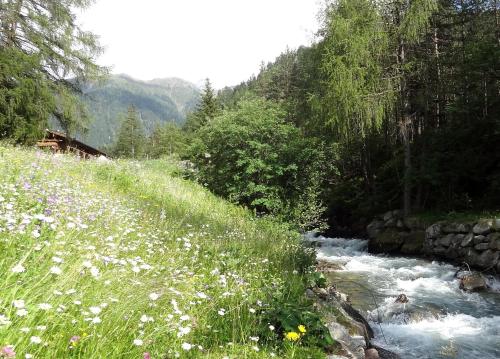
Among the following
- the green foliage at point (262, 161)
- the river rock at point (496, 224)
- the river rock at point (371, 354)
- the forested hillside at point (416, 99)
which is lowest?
the river rock at point (371, 354)

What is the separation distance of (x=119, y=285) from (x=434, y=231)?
14.9 meters

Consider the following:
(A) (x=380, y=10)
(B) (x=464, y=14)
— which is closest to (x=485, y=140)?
(A) (x=380, y=10)

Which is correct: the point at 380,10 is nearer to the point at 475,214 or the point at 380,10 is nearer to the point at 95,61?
the point at 475,214

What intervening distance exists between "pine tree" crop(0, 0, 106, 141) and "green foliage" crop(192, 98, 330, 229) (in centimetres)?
881

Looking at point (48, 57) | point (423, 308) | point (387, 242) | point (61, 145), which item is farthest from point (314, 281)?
point (61, 145)

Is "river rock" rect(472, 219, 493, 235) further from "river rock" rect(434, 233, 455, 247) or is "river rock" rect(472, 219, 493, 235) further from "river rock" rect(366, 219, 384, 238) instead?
"river rock" rect(366, 219, 384, 238)

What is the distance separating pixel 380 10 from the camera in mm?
17609

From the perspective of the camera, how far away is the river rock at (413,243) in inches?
622

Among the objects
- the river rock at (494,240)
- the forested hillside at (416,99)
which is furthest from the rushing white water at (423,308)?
the forested hillside at (416,99)

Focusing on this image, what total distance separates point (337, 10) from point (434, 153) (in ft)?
31.0

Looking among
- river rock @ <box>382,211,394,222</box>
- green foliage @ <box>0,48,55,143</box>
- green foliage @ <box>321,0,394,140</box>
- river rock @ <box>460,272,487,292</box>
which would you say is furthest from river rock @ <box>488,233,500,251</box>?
green foliage @ <box>0,48,55,143</box>

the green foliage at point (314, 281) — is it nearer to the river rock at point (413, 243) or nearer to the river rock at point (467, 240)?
the river rock at point (467, 240)

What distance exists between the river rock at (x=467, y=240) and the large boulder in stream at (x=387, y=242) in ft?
10.7

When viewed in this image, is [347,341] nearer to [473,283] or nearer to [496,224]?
[473,283]
